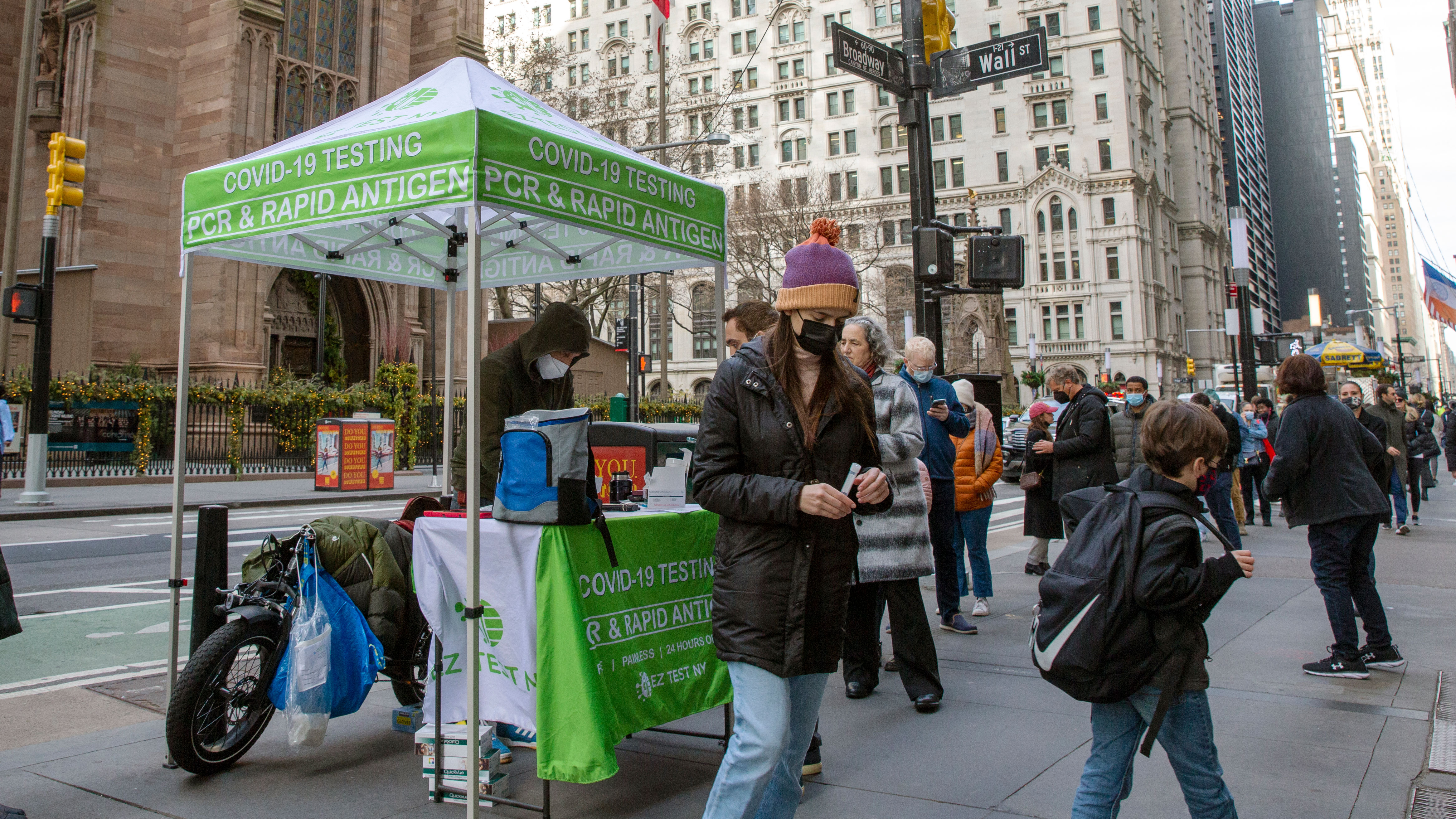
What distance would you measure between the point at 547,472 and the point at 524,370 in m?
1.35

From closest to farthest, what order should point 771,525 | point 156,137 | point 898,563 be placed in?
point 771,525
point 898,563
point 156,137

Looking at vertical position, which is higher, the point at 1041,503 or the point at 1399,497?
the point at 1041,503

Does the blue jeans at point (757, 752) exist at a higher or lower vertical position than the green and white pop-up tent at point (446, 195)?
lower

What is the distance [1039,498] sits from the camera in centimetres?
859

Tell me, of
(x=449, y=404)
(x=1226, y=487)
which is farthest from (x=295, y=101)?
(x=1226, y=487)

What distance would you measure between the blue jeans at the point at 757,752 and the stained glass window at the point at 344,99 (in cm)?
3131

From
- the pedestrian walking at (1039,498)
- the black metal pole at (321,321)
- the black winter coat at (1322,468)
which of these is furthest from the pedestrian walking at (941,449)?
the black metal pole at (321,321)

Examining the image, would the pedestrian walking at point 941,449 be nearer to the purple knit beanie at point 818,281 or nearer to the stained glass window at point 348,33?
the purple knit beanie at point 818,281

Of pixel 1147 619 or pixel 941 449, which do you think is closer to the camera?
pixel 1147 619

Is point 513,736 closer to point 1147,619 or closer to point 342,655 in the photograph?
point 342,655

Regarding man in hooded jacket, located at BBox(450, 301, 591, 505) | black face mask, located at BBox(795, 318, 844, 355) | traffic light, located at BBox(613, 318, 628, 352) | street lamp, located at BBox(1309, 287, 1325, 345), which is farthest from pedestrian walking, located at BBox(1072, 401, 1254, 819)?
street lamp, located at BBox(1309, 287, 1325, 345)

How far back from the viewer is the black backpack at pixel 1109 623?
111 inches

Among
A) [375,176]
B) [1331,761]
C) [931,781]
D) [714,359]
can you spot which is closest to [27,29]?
[375,176]

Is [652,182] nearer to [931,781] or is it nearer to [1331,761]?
[931,781]
